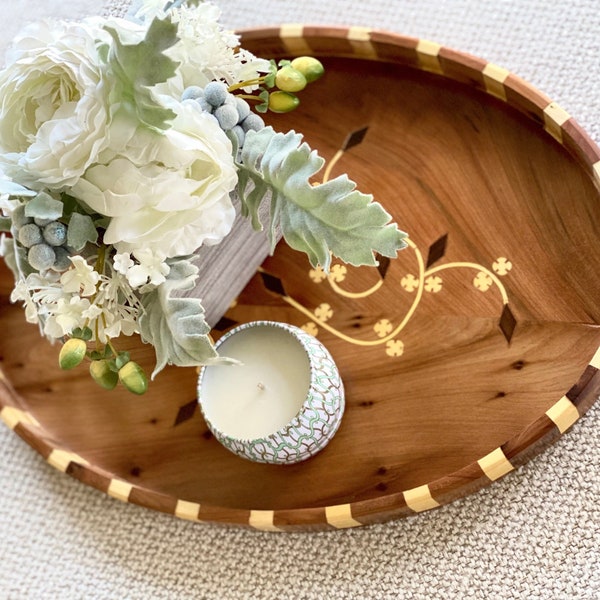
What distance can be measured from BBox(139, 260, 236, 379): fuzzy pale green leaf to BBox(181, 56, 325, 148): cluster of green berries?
0.37ft

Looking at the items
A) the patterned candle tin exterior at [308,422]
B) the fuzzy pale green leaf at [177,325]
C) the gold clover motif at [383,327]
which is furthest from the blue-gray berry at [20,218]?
the gold clover motif at [383,327]

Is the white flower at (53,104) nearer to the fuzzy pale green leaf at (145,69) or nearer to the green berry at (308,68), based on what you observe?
the fuzzy pale green leaf at (145,69)

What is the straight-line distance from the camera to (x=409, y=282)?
723 mm

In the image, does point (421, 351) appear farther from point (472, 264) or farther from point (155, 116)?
point (155, 116)

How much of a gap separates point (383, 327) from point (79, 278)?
0.29 metres

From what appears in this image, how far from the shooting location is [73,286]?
1.77 feet

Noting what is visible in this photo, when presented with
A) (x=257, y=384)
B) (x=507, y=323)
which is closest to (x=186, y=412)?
(x=257, y=384)

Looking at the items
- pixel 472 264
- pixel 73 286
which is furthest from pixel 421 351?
pixel 73 286

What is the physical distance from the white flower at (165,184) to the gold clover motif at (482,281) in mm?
258

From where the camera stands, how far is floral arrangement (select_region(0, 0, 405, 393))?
50cm

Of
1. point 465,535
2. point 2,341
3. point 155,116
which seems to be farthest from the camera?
point 2,341

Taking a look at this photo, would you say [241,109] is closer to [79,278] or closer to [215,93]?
[215,93]

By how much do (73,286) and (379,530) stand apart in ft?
1.18

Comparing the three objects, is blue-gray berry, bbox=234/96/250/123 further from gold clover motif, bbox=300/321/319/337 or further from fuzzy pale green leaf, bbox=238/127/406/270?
gold clover motif, bbox=300/321/319/337
